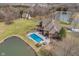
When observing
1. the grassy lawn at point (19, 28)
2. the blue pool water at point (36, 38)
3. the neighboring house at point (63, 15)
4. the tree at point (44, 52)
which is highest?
the neighboring house at point (63, 15)

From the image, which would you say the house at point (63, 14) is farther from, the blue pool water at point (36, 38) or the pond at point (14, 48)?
the pond at point (14, 48)

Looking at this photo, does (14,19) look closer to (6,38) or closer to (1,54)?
(6,38)

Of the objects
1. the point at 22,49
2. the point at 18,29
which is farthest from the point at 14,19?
the point at 22,49

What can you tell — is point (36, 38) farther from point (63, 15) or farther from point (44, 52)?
point (63, 15)

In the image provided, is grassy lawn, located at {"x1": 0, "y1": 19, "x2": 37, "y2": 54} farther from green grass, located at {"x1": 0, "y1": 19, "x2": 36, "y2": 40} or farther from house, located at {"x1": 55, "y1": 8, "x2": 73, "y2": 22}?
house, located at {"x1": 55, "y1": 8, "x2": 73, "y2": 22}

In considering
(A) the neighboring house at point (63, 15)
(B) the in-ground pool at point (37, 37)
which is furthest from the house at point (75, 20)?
(B) the in-ground pool at point (37, 37)

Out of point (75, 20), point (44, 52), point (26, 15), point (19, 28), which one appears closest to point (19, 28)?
point (19, 28)
